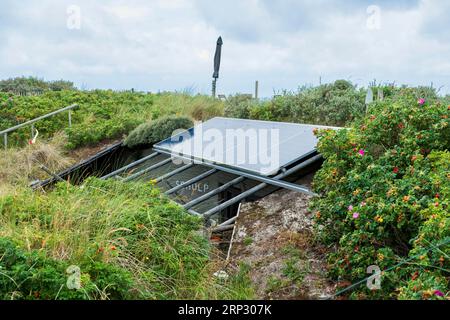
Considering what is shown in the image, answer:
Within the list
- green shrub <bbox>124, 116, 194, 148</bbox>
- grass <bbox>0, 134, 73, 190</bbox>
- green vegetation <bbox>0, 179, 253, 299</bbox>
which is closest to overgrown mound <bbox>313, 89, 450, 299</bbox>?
green vegetation <bbox>0, 179, 253, 299</bbox>

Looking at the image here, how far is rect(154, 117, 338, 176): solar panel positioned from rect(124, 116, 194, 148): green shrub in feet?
3.70

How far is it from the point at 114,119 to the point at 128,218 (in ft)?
31.7

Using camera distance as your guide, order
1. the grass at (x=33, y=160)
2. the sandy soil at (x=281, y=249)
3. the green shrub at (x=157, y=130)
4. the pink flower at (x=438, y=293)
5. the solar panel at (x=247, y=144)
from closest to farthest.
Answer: the pink flower at (x=438, y=293), the sandy soil at (x=281, y=249), the solar panel at (x=247, y=144), the grass at (x=33, y=160), the green shrub at (x=157, y=130)

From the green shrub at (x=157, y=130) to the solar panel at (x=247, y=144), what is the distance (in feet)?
3.70

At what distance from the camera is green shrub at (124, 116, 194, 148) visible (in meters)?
11.7

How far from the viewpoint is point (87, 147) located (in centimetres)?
1347

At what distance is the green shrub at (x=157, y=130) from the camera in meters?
11.7

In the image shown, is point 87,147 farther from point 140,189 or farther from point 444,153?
point 444,153

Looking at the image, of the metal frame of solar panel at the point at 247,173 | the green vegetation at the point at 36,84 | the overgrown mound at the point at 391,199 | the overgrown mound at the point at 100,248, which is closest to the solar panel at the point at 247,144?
the metal frame of solar panel at the point at 247,173

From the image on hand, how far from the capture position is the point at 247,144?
8273mm

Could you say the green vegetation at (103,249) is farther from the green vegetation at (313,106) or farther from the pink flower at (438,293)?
the green vegetation at (313,106)

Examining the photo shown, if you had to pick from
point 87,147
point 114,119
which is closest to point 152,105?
point 114,119

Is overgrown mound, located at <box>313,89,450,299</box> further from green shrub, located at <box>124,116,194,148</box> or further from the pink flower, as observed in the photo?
green shrub, located at <box>124,116,194,148</box>

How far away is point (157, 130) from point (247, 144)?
13.2 ft
